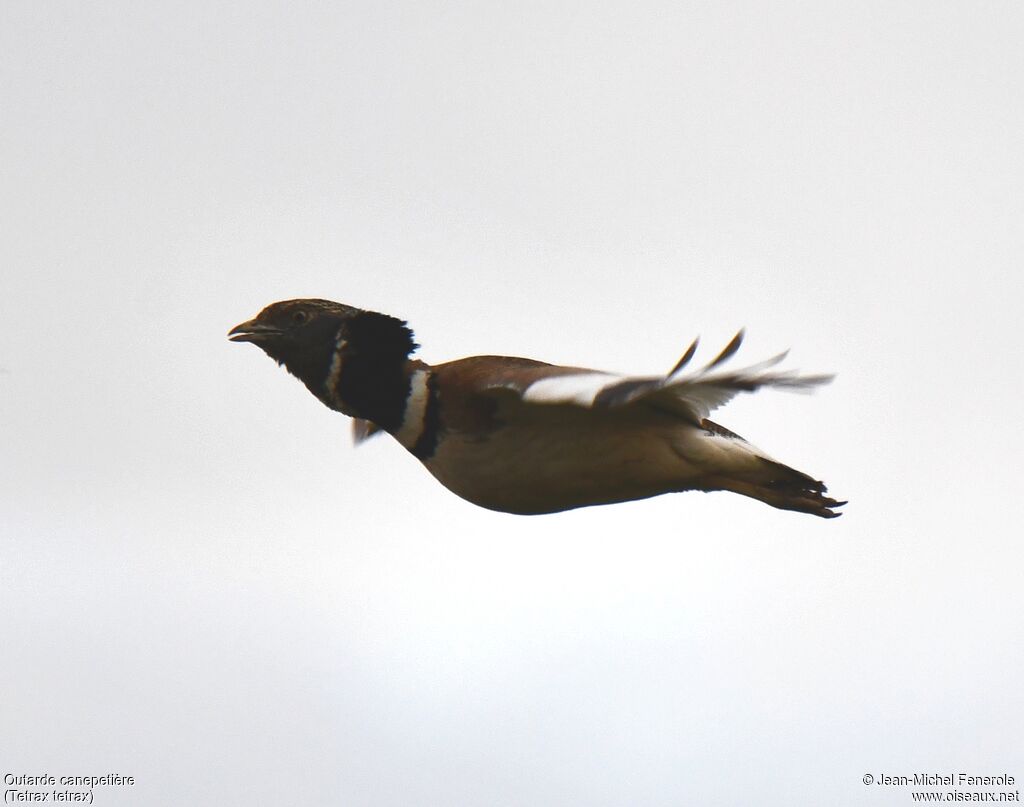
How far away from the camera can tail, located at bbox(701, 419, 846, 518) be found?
8734 mm

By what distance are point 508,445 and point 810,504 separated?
1.99 m

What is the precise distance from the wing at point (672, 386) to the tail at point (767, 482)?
39 centimetres

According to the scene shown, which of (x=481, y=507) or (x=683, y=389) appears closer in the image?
(x=683, y=389)

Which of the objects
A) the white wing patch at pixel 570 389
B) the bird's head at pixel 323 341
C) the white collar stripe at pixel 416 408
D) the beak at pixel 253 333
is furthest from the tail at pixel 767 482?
the beak at pixel 253 333

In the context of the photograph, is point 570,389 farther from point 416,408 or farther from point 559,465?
point 416,408

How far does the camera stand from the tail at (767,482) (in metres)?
8.73

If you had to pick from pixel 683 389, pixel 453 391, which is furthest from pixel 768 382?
pixel 453 391

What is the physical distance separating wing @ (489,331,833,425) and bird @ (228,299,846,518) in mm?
20

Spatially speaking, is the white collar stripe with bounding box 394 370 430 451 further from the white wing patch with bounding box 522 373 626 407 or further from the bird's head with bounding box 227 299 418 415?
the white wing patch with bounding box 522 373 626 407

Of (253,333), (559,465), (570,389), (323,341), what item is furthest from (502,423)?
(253,333)

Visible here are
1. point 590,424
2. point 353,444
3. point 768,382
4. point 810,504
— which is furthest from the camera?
point 353,444

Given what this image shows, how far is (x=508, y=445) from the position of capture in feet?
27.1

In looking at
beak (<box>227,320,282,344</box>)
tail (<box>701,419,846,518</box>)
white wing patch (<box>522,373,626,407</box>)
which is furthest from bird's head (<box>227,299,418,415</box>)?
tail (<box>701,419,846,518</box>)

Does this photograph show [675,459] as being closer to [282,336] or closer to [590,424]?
[590,424]
